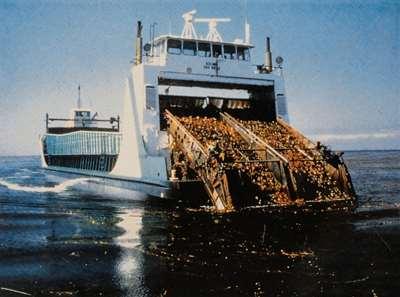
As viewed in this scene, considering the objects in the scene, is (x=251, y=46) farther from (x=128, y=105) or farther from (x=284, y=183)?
(x=284, y=183)

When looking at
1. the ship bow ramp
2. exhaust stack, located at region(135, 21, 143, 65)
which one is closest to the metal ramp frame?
the ship bow ramp

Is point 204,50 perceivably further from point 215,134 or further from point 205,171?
point 205,171

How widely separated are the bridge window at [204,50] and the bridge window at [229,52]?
118 cm

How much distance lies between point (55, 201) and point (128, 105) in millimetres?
6293

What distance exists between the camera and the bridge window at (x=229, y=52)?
82.5ft

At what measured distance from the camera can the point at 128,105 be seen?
74.4 ft

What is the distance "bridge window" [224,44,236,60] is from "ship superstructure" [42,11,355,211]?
0.06 meters

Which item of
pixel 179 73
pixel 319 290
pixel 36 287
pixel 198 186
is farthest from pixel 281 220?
pixel 179 73

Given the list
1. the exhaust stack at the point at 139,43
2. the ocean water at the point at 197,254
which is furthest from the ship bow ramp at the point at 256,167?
the exhaust stack at the point at 139,43

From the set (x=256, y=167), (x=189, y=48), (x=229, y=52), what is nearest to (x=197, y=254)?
(x=256, y=167)

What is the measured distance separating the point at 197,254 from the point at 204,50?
1702 cm

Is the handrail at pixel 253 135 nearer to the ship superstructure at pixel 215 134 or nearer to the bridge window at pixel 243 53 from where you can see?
the ship superstructure at pixel 215 134

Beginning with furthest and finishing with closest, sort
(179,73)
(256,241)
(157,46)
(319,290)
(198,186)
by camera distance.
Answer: (157,46)
(179,73)
(198,186)
(256,241)
(319,290)

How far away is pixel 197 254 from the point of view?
954 cm
